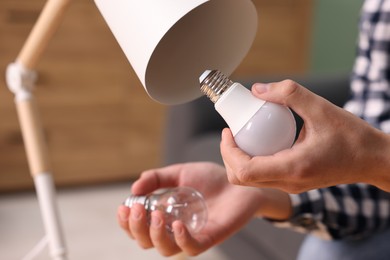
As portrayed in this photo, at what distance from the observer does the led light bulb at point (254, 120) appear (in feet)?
1.36

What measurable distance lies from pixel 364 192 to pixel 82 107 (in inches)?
63.4

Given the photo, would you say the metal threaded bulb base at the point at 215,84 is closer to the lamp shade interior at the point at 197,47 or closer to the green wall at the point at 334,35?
the lamp shade interior at the point at 197,47

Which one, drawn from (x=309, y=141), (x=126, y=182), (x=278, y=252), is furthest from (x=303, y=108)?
(x=126, y=182)

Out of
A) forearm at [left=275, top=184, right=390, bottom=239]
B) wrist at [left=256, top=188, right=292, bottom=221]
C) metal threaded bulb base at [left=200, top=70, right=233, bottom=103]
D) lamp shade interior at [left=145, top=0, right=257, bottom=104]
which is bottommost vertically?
forearm at [left=275, top=184, right=390, bottom=239]

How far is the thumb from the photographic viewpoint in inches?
16.9

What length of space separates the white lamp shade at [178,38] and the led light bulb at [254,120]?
56mm

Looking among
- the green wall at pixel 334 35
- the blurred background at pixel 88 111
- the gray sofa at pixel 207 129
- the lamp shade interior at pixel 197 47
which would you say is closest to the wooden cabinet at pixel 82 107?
the blurred background at pixel 88 111

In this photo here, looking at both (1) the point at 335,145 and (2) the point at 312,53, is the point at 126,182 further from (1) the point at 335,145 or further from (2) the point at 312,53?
(1) the point at 335,145

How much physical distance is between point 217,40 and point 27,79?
1.31 feet

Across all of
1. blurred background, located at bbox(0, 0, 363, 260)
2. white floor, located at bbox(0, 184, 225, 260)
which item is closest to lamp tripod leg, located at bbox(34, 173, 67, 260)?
white floor, located at bbox(0, 184, 225, 260)

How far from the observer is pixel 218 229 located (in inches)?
27.9

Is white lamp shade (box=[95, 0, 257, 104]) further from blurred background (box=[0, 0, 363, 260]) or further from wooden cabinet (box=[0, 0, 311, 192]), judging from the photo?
wooden cabinet (box=[0, 0, 311, 192])

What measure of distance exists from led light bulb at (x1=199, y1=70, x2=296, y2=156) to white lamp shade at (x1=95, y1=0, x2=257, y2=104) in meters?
0.06

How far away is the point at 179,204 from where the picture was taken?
0.67 metres
